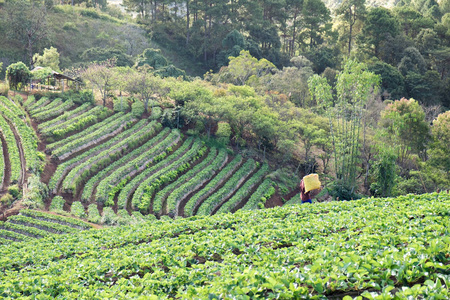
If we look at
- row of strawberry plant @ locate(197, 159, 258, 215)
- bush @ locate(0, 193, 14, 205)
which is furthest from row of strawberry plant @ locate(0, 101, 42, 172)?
row of strawberry plant @ locate(197, 159, 258, 215)

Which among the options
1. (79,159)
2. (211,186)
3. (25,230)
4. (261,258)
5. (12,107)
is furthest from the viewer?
(12,107)

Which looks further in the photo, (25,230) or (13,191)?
(13,191)

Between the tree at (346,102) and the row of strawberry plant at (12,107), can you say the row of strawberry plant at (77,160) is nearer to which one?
the row of strawberry plant at (12,107)

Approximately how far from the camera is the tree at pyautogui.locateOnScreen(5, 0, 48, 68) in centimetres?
4862

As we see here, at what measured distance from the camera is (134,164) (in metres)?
28.5

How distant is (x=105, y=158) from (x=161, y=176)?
13.5 ft

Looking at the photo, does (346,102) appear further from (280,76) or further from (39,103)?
(39,103)

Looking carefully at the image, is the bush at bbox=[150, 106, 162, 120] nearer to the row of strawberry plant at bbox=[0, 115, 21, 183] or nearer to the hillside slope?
the row of strawberry plant at bbox=[0, 115, 21, 183]

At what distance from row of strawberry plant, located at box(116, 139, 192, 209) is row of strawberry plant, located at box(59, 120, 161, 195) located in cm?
225

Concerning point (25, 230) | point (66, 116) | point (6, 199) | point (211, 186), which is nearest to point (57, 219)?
point (25, 230)

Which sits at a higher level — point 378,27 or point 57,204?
point 378,27

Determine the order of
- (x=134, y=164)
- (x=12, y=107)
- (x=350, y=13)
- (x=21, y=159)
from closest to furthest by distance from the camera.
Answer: (x=21, y=159)
(x=134, y=164)
(x=12, y=107)
(x=350, y=13)

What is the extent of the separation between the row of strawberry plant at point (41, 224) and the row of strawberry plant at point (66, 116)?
11.3 meters

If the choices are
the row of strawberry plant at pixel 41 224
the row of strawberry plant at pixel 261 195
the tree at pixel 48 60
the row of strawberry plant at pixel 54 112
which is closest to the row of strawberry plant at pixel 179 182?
the row of strawberry plant at pixel 261 195
